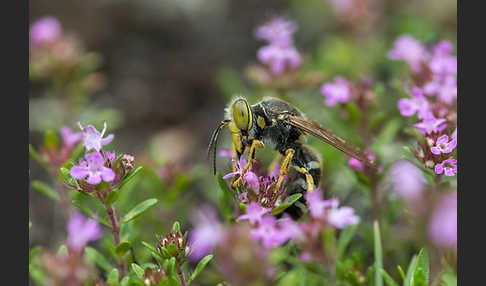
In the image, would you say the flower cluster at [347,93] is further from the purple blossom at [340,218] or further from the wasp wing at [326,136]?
the purple blossom at [340,218]

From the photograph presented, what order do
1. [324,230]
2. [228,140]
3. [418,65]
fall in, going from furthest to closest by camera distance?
[228,140] → [418,65] → [324,230]

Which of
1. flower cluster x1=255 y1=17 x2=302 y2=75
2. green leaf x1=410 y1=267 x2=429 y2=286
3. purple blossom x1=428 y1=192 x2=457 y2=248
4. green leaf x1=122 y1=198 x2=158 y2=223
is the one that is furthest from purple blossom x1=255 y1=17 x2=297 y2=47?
purple blossom x1=428 y1=192 x2=457 y2=248

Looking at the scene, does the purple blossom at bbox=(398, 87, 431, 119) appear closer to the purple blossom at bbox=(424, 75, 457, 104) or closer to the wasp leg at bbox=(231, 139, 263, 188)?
the purple blossom at bbox=(424, 75, 457, 104)

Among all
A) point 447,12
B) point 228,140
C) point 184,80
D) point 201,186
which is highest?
point 447,12

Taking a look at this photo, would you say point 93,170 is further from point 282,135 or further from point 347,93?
point 347,93

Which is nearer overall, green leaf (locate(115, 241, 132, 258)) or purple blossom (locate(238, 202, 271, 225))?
purple blossom (locate(238, 202, 271, 225))

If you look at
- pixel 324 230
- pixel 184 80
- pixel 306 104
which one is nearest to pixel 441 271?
pixel 324 230

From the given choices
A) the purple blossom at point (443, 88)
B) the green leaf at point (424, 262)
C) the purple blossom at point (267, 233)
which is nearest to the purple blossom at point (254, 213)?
the purple blossom at point (267, 233)

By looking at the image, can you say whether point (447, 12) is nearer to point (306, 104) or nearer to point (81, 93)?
point (306, 104)
